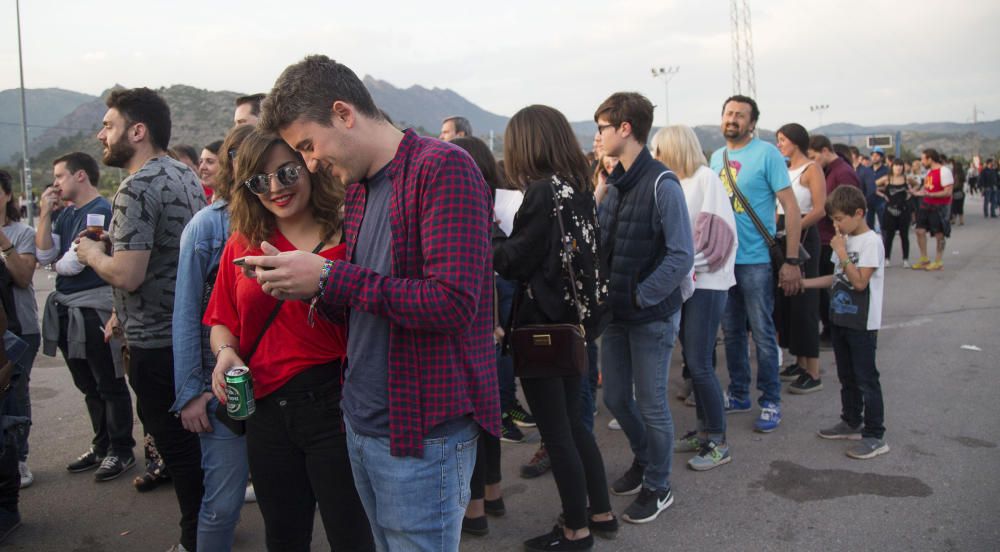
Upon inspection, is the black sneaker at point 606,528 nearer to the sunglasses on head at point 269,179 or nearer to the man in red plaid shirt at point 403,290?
the man in red plaid shirt at point 403,290

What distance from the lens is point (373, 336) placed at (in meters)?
1.85

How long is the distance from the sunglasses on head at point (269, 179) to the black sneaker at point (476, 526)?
2.01m

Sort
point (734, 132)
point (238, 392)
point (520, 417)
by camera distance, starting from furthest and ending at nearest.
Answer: point (520, 417) < point (734, 132) < point (238, 392)

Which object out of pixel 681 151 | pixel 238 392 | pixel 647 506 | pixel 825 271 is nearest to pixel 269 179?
pixel 238 392

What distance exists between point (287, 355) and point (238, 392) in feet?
0.69

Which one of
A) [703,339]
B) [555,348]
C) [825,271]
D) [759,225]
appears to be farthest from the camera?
[825,271]

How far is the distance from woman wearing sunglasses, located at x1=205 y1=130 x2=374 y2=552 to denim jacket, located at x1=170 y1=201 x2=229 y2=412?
Result: 29cm

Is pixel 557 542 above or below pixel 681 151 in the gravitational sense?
below

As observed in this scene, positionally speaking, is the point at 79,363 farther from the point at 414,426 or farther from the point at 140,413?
the point at 414,426

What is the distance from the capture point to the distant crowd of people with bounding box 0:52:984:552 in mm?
1775

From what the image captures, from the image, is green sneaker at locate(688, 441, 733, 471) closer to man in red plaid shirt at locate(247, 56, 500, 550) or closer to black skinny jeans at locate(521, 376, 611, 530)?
black skinny jeans at locate(521, 376, 611, 530)

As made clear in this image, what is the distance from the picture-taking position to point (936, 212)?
1192cm

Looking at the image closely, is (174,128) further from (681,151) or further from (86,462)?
(681,151)

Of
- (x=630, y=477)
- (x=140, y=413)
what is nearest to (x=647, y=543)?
(x=630, y=477)
